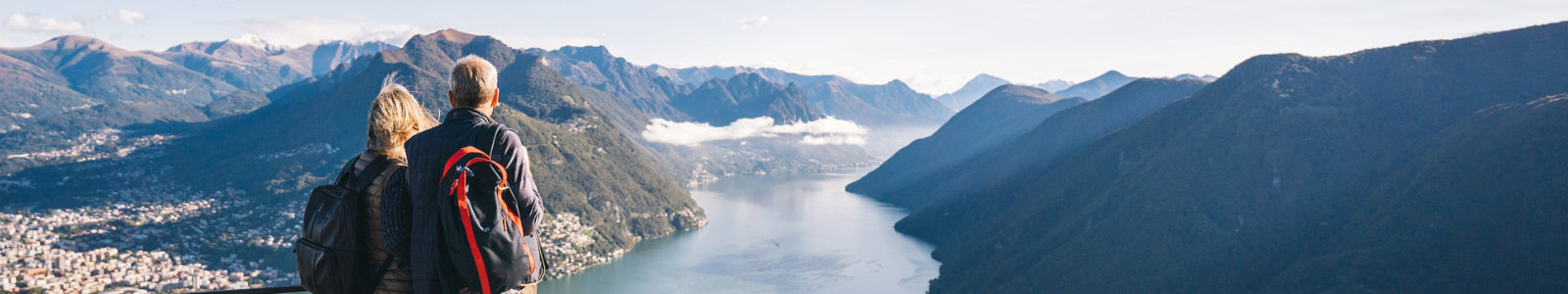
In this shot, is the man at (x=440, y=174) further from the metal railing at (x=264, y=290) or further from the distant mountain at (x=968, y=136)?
the distant mountain at (x=968, y=136)

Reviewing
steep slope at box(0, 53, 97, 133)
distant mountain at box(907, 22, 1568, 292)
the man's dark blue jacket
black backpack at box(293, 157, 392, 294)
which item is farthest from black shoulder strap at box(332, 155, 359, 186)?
steep slope at box(0, 53, 97, 133)

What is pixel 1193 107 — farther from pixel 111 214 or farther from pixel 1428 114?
pixel 111 214

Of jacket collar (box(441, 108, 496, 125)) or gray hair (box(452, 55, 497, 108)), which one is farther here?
gray hair (box(452, 55, 497, 108))

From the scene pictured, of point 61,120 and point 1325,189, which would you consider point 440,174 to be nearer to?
point 1325,189

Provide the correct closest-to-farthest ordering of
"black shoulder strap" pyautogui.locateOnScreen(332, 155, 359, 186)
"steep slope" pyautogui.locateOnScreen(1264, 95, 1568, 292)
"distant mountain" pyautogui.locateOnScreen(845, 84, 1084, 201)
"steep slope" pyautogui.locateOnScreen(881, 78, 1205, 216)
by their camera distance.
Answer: "black shoulder strap" pyautogui.locateOnScreen(332, 155, 359, 186) < "steep slope" pyautogui.locateOnScreen(1264, 95, 1568, 292) < "steep slope" pyautogui.locateOnScreen(881, 78, 1205, 216) < "distant mountain" pyautogui.locateOnScreen(845, 84, 1084, 201)

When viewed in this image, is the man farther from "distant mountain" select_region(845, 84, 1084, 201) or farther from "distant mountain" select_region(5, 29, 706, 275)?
"distant mountain" select_region(845, 84, 1084, 201)

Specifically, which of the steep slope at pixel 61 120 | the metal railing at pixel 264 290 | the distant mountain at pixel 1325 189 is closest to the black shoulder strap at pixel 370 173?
the metal railing at pixel 264 290
